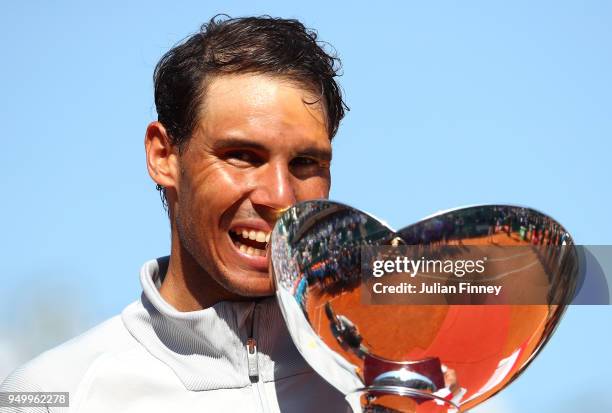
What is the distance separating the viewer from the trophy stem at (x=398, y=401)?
2658 mm

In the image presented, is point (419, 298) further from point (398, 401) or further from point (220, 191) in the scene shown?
point (220, 191)

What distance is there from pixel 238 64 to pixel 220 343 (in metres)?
0.90

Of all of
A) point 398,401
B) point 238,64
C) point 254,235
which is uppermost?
point 238,64

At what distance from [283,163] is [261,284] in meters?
0.37

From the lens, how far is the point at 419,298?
2.72m

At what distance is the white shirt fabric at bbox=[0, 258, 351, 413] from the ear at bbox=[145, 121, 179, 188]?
16.0 inches

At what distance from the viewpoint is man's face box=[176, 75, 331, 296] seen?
310 centimetres

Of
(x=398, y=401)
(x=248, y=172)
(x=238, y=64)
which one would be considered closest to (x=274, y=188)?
(x=248, y=172)

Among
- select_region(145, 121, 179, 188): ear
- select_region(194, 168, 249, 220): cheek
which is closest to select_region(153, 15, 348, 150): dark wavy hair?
select_region(145, 121, 179, 188): ear

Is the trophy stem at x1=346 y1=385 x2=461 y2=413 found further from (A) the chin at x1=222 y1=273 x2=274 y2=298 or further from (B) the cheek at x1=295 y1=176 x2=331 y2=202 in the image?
(B) the cheek at x1=295 y1=176 x2=331 y2=202

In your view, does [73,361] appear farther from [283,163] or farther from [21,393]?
[283,163]

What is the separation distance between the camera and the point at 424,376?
106 inches

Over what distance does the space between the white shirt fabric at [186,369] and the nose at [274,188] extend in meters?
0.37

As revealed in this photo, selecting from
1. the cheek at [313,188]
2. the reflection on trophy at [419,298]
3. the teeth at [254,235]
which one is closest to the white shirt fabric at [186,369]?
the teeth at [254,235]
